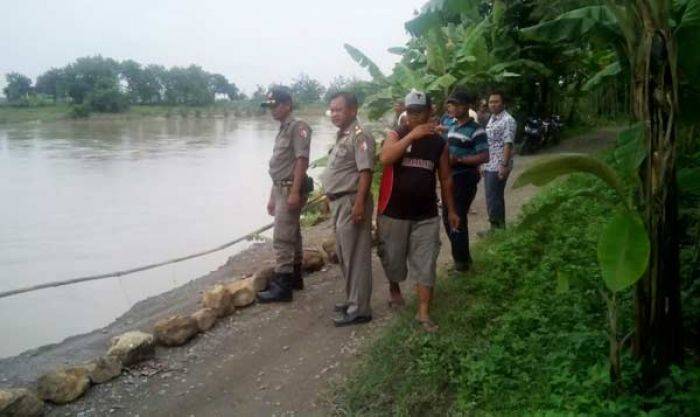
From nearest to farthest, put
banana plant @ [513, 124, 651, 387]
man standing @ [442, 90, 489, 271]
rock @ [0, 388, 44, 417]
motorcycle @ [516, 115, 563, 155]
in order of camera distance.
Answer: banana plant @ [513, 124, 651, 387] → rock @ [0, 388, 44, 417] → man standing @ [442, 90, 489, 271] → motorcycle @ [516, 115, 563, 155]

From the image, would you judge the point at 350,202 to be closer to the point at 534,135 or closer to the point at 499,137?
the point at 499,137

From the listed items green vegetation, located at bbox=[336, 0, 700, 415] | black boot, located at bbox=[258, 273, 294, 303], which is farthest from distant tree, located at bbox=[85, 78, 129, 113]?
green vegetation, located at bbox=[336, 0, 700, 415]

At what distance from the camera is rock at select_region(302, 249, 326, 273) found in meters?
5.49

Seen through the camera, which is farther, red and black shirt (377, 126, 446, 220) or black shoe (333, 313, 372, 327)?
black shoe (333, 313, 372, 327)

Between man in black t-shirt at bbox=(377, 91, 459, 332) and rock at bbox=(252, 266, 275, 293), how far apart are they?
1.51 meters

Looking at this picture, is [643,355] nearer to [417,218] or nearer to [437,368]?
[437,368]

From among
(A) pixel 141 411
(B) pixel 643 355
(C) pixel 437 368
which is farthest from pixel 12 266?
(B) pixel 643 355

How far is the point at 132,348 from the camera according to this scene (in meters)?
3.88

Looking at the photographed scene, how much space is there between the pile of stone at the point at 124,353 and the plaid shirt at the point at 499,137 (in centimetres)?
209

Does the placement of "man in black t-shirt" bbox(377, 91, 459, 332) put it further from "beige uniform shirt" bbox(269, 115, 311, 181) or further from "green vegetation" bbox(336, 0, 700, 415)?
"beige uniform shirt" bbox(269, 115, 311, 181)

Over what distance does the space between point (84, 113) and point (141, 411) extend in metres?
42.4

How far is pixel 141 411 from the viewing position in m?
3.38

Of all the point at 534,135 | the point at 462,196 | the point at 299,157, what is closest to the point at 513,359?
the point at 462,196

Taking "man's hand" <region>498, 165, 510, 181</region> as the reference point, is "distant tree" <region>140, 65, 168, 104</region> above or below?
above
